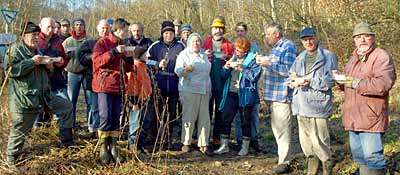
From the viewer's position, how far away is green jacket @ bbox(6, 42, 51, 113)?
573cm

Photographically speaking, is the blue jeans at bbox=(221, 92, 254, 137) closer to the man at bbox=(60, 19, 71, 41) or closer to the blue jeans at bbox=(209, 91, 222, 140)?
the blue jeans at bbox=(209, 91, 222, 140)

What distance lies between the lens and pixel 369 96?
4.75m

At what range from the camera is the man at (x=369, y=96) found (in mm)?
4652

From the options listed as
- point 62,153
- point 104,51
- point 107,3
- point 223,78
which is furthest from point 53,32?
point 107,3

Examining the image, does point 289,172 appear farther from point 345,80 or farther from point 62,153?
point 62,153

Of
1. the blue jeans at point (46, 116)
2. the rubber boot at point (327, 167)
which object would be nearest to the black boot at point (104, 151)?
the blue jeans at point (46, 116)

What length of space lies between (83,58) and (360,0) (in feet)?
25.3

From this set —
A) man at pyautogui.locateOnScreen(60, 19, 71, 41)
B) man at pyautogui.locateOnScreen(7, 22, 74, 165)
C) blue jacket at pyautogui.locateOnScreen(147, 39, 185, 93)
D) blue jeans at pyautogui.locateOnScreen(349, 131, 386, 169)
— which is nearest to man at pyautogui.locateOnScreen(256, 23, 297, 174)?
blue jeans at pyautogui.locateOnScreen(349, 131, 386, 169)

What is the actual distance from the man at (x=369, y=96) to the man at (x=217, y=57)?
260 centimetres

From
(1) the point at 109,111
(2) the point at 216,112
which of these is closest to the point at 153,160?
(1) the point at 109,111

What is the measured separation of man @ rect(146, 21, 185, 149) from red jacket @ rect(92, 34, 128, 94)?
120 centimetres

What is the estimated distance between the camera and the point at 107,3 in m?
25.7

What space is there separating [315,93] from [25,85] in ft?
11.6

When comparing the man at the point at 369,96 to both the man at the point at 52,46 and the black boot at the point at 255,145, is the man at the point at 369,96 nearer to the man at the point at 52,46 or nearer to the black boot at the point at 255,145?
the black boot at the point at 255,145
